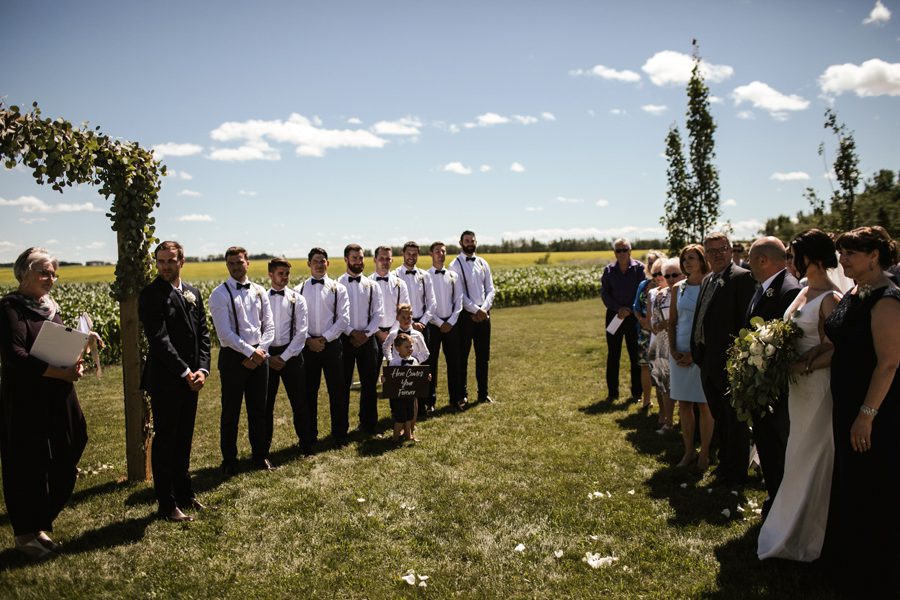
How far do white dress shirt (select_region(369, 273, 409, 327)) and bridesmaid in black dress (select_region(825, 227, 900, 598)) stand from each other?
6459mm

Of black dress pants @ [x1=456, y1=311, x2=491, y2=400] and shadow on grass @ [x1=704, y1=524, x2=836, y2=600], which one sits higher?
black dress pants @ [x1=456, y1=311, x2=491, y2=400]

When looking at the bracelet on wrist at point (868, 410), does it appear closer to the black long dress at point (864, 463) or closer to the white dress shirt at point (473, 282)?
the black long dress at point (864, 463)

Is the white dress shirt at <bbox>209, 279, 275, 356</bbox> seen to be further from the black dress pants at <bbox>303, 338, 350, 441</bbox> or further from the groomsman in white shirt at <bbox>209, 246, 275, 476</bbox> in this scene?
the black dress pants at <bbox>303, 338, 350, 441</bbox>

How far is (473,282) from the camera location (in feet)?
34.9

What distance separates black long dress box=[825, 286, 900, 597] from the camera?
395 cm

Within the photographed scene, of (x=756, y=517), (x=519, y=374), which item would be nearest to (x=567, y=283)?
(x=519, y=374)

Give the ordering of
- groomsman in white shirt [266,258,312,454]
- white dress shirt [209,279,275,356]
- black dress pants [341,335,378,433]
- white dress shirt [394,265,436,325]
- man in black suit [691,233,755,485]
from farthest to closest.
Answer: white dress shirt [394,265,436,325], black dress pants [341,335,378,433], groomsman in white shirt [266,258,312,454], white dress shirt [209,279,275,356], man in black suit [691,233,755,485]

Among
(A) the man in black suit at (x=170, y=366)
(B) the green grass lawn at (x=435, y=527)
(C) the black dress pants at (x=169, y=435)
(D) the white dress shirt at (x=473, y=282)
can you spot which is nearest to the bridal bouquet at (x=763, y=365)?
(B) the green grass lawn at (x=435, y=527)

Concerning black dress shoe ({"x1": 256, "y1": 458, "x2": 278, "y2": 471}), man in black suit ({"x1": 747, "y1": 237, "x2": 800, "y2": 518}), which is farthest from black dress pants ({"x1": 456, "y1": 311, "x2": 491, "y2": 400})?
man in black suit ({"x1": 747, "y1": 237, "x2": 800, "y2": 518})

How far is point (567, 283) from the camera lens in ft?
120

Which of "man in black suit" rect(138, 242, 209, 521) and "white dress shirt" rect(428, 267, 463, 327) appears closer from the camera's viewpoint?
"man in black suit" rect(138, 242, 209, 521)

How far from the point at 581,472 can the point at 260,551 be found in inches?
144

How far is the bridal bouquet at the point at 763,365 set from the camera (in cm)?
452

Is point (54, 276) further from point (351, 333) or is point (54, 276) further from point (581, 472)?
point (581, 472)
